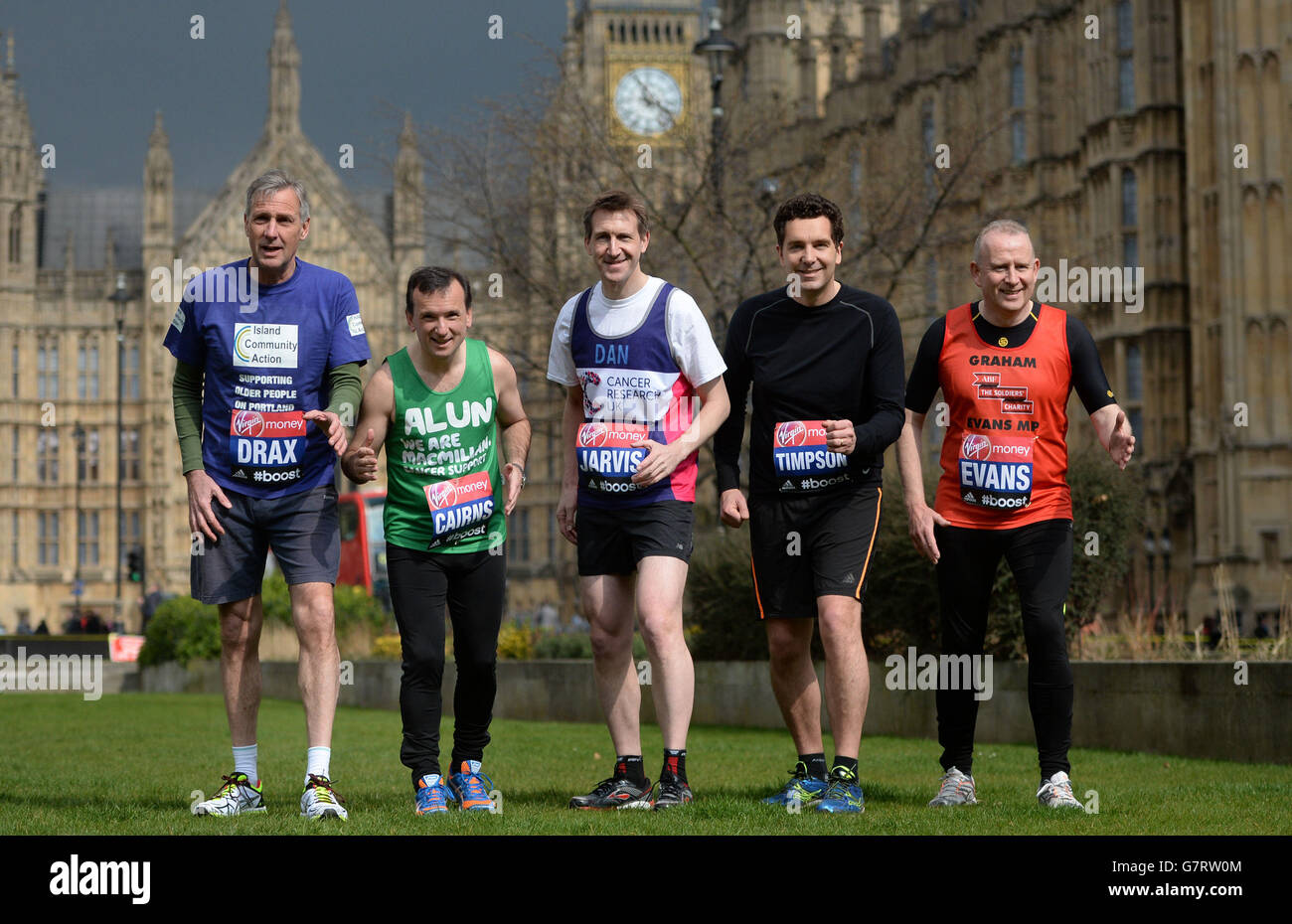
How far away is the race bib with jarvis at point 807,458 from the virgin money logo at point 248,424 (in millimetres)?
1790

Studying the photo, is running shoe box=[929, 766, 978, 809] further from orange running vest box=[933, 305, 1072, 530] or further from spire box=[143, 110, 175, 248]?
spire box=[143, 110, 175, 248]

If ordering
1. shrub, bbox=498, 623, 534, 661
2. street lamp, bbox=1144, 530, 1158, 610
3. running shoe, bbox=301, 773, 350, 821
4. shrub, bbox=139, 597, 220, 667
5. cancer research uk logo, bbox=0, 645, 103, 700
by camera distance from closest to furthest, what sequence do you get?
running shoe, bbox=301, 773, 350, 821
shrub, bbox=498, 623, 534, 661
shrub, bbox=139, 597, 220, 667
cancer research uk logo, bbox=0, 645, 103, 700
street lamp, bbox=1144, 530, 1158, 610

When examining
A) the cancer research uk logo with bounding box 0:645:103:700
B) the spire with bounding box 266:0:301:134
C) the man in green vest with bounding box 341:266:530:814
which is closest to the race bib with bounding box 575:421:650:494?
the man in green vest with bounding box 341:266:530:814

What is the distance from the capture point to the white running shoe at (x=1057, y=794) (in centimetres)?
591

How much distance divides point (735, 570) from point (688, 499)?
8125mm

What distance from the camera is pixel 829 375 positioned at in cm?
620

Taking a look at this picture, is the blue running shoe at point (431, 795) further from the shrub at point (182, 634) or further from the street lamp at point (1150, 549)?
the street lamp at point (1150, 549)

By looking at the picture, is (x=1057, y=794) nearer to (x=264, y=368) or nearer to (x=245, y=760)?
(x=245, y=760)

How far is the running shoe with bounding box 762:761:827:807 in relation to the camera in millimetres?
5969

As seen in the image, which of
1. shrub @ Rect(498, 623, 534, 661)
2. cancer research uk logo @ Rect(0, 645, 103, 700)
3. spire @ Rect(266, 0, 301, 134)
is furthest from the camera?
spire @ Rect(266, 0, 301, 134)

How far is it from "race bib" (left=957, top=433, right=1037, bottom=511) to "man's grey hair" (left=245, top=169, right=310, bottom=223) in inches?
96.8

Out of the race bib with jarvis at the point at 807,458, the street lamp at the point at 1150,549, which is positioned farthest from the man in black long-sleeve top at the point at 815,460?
the street lamp at the point at 1150,549

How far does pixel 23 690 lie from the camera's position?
78.5 feet

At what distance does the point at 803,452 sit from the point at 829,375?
0.97 feet
